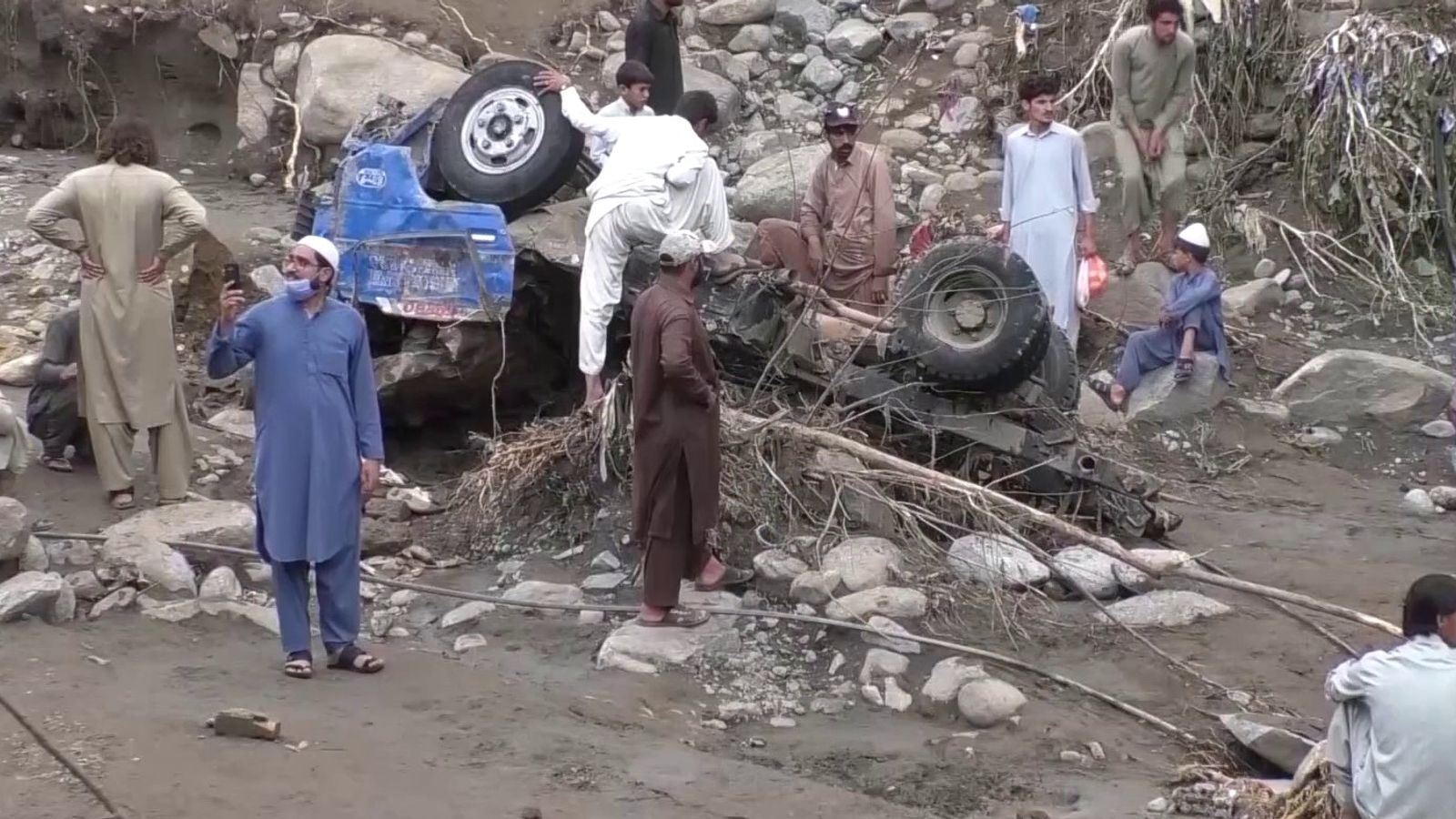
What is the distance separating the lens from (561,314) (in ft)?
30.5

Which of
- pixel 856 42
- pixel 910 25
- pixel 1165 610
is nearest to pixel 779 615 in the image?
pixel 1165 610

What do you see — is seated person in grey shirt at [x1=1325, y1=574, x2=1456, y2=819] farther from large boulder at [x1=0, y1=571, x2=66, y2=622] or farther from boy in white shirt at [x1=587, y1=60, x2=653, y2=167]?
boy in white shirt at [x1=587, y1=60, x2=653, y2=167]

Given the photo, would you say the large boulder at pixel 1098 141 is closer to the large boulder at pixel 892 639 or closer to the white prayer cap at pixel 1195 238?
the white prayer cap at pixel 1195 238

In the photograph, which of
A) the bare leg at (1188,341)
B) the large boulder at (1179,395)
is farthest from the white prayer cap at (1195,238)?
the large boulder at (1179,395)

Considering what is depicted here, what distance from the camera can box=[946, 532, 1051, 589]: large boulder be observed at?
6.82m

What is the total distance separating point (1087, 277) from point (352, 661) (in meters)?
4.44

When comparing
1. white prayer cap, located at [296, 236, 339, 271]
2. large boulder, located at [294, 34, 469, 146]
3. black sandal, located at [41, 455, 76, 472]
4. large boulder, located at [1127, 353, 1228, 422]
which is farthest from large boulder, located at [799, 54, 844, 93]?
white prayer cap, located at [296, 236, 339, 271]

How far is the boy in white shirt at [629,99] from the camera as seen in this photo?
815cm

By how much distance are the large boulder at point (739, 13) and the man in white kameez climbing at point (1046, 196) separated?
495 cm

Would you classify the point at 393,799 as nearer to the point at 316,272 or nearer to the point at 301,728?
the point at 301,728

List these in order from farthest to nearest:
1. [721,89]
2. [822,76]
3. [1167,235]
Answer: [822,76], [721,89], [1167,235]

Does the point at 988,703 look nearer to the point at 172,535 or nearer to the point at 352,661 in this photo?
the point at 352,661

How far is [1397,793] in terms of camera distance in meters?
4.10

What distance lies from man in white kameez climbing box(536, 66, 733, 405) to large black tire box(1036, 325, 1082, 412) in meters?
1.54
